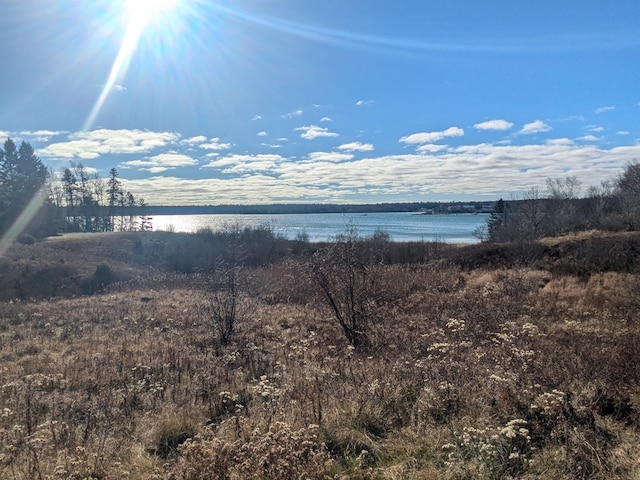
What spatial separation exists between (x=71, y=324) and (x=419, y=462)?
40.8 ft

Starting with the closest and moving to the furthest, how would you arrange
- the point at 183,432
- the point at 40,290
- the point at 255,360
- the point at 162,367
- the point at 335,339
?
the point at 183,432, the point at 162,367, the point at 255,360, the point at 335,339, the point at 40,290

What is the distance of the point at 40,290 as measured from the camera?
27.8 metres

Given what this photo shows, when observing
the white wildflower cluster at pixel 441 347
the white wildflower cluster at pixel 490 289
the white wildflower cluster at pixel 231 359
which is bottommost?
the white wildflower cluster at pixel 231 359

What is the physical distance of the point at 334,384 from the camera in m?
6.09

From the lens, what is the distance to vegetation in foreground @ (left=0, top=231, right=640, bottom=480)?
3.72 m

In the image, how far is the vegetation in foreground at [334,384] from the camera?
3.72 m

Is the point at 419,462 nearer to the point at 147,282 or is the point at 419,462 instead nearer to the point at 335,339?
the point at 335,339

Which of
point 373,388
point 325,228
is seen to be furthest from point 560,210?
point 373,388

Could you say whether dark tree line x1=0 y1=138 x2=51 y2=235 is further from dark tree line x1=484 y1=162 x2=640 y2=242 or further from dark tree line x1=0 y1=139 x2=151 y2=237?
dark tree line x1=484 y1=162 x2=640 y2=242

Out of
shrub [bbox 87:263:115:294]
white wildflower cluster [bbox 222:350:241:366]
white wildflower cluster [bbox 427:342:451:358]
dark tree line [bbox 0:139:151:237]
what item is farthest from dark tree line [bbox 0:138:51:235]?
white wildflower cluster [bbox 427:342:451:358]

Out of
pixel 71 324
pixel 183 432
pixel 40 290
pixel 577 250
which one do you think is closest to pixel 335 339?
pixel 183 432

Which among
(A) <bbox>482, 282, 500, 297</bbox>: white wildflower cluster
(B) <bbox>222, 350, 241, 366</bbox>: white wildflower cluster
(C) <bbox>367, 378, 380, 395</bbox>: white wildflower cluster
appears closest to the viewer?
(C) <bbox>367, 378, 380, 395</bbox>: white wildflower cluster

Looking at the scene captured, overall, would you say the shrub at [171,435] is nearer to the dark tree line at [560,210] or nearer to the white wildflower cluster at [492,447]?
the white wildflower cluster at [492,447]

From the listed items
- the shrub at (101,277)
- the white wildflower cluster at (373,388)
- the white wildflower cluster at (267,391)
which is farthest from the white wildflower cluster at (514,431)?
the shrub at (101,277)
